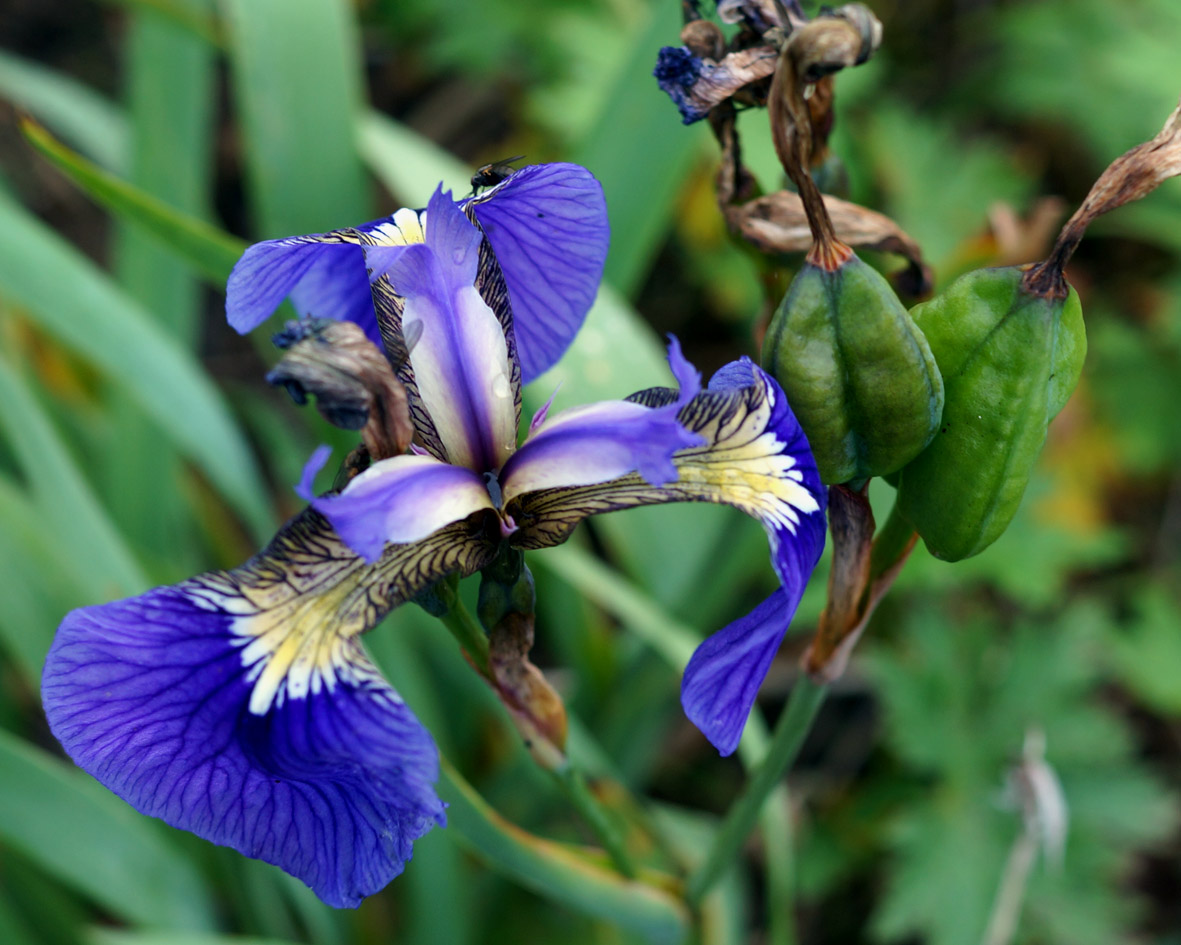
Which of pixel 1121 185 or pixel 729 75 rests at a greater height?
pixel 729 75

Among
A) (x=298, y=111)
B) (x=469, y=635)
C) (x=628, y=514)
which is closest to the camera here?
(x=469, y=635)

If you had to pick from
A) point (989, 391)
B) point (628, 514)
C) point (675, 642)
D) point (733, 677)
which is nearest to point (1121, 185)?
point (989, 391)

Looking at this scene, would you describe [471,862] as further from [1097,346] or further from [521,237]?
[1097,346]

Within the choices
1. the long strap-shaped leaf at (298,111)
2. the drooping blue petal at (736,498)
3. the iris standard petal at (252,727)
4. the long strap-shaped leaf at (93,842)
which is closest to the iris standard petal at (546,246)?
the drooping blue petal at (736,498)

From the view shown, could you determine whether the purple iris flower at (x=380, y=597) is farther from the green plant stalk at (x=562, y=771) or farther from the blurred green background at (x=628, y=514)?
the blurred green background at (x=628, y=514)

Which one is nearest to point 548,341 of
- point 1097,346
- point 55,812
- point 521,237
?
point 521,237

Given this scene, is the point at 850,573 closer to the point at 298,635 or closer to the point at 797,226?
the point at 797,226
